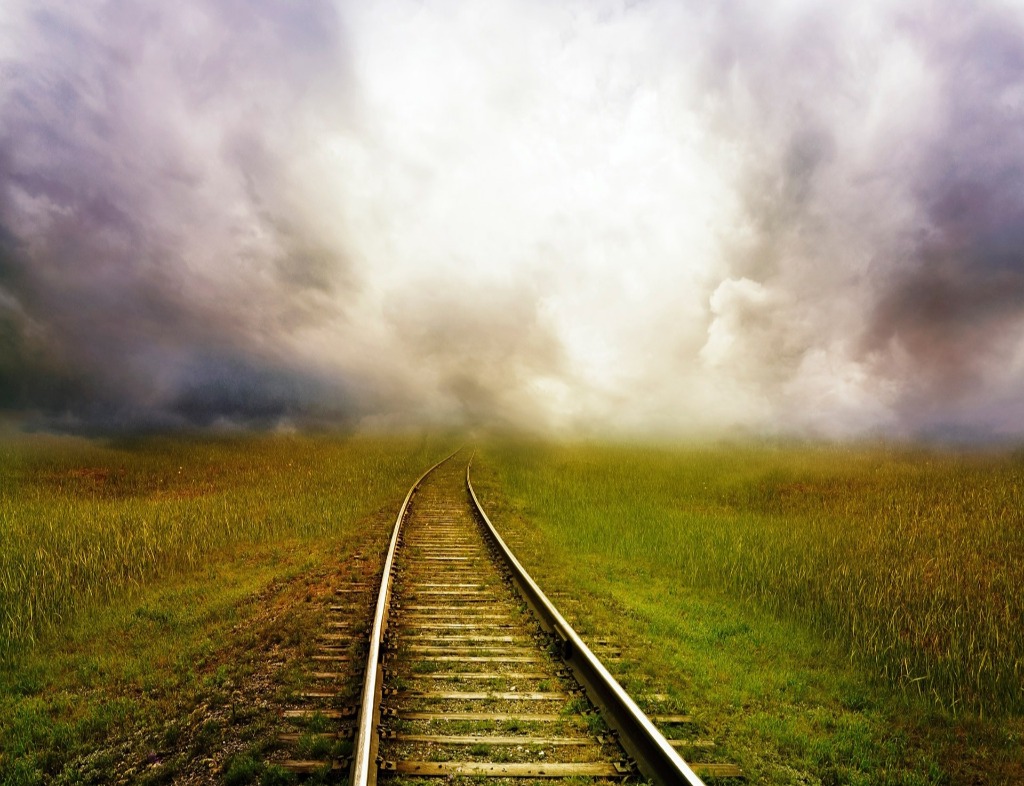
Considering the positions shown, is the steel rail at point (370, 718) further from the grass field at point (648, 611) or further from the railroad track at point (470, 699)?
the grass field at point (648, 611)

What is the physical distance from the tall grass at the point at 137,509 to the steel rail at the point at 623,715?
24.4ft

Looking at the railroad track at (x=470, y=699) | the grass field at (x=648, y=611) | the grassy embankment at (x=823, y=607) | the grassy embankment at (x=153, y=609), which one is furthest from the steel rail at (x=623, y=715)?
the grassy embankment at (x=153, y=609)

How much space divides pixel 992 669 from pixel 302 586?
31.4ft

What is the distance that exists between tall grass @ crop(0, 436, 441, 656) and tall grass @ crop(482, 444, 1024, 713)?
6.95 metres

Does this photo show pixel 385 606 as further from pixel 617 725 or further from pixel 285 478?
pixel 285 478

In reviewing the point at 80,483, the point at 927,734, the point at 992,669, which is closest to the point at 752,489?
the point at 992,669

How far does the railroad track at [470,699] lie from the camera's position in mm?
4086

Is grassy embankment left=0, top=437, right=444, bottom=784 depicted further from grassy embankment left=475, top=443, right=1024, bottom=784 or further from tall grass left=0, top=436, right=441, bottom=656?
grassy embankment left=475, top=443, right=1024, bottom=784

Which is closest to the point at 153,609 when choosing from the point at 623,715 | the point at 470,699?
the point at 470,699

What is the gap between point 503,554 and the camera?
10.7 metres

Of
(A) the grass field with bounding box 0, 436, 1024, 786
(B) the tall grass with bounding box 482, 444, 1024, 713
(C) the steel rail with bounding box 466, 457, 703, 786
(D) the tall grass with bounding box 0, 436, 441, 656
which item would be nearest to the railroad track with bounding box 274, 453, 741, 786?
(C) the steel rail with bounding box 466, 457, 703, 786

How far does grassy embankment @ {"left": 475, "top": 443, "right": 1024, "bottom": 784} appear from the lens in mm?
5078

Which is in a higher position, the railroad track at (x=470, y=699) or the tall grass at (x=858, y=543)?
the tall grass at (x=858, y=543)

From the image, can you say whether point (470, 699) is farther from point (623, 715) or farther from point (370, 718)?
point (623, 715)
